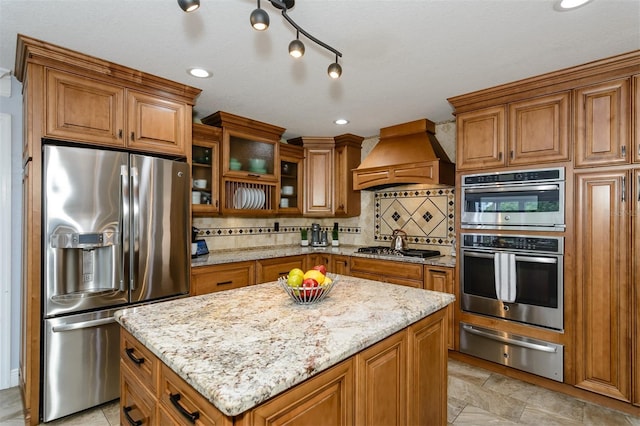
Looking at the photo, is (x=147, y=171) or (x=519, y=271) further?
(x=519, y=271)

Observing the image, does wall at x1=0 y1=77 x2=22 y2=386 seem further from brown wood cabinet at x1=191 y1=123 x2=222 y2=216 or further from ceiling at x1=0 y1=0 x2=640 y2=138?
brown wood cabinet at x1=191 y1=123 x2=222 y2=216

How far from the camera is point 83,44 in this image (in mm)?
2107

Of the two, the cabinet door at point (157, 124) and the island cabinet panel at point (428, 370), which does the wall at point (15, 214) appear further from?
the island cabinet panel at point (428, 370)

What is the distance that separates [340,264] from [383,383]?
8.75 ft

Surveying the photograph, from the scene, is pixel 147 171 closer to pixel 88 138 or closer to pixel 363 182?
pixel 88 138

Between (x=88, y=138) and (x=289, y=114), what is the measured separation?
1847mm

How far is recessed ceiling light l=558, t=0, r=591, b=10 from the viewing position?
5.46 feet

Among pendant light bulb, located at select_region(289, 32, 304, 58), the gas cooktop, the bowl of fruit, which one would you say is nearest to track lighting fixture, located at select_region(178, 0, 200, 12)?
pendant light bulb, located at select_region(289, 32, 304, 58)

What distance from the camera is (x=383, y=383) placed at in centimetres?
140

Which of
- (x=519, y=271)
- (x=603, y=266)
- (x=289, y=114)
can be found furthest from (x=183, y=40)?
(x=603, y=266)

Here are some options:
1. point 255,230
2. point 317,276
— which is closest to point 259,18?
point 317,276

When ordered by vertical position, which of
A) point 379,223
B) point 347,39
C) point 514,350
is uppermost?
point 347,39

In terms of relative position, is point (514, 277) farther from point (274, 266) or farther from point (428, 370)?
point (274, 266)

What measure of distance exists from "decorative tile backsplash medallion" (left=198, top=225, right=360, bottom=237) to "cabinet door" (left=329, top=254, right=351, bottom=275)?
0.77 m
